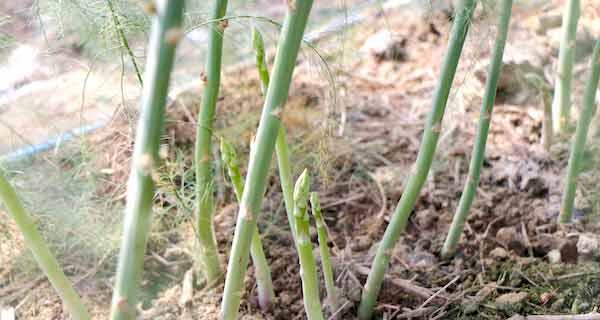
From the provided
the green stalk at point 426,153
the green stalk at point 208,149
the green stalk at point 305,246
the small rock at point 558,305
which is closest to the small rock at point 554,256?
the small rock at point 558,305

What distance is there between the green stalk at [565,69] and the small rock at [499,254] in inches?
16.9

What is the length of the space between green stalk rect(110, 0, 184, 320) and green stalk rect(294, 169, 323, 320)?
0.26 meters

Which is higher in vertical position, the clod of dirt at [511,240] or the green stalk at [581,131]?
the green stalk at [581,131]

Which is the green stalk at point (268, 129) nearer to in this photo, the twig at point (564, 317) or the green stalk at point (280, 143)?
the green stalk at point (280, 143)

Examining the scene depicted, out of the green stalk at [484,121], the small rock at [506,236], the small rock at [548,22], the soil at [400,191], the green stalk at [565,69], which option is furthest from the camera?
the small rock at [548,22]

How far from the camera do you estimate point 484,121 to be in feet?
3.22

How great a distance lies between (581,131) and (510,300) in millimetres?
313

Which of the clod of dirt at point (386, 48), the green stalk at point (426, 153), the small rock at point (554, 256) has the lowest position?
the small rock at point (554, 256)

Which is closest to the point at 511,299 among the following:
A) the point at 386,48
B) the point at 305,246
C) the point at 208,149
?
the point at 305,246

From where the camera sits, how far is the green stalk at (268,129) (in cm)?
64

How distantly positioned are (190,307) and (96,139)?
537mm

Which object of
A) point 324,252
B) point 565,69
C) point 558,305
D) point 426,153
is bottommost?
point 558,305

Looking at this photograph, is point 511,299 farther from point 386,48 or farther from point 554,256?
point 386,48

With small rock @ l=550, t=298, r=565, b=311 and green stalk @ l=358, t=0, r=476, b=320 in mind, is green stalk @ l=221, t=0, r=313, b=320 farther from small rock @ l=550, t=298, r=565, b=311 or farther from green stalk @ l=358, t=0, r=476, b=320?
small rock @ l=550, t=298, r=565, b=311
